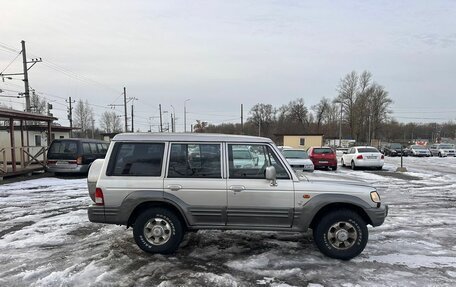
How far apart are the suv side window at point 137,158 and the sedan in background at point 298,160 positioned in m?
11.3

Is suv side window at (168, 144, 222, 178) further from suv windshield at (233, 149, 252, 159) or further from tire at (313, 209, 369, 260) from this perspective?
tire at (313, 209, 369, 260)

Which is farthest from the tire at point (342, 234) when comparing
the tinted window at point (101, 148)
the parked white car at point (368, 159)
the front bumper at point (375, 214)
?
the parked white car at point (368, 159)

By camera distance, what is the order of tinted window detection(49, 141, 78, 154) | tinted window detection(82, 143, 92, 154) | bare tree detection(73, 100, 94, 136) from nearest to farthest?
tinted window detection(49, 141, 78, 154) < tinted window detection(82, 143, 92, 154) < bare tree detection(73, 100, 94, 136)

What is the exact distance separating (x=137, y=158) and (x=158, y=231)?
1.16 meters

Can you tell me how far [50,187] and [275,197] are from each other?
10.8 m

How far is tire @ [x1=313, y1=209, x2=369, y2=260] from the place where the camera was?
17.0 feet

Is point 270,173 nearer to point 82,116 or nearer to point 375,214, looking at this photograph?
point 375,214

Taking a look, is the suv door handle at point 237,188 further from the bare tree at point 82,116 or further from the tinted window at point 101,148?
the bare tree at point 82,116

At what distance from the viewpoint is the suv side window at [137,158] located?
5.35m

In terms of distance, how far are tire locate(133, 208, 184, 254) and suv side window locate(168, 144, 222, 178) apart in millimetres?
657

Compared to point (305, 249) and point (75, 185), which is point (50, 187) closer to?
point (75, 185)

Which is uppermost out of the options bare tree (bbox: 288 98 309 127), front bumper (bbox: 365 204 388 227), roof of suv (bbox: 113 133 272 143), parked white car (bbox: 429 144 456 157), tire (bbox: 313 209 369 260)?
bare tree (bbox: 288 98 309 127)

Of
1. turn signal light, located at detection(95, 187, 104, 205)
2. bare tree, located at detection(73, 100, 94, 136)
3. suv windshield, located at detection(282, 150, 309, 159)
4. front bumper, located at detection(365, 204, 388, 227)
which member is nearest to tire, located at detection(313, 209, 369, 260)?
front bumper, located at detection(365, 204, 388, 227)

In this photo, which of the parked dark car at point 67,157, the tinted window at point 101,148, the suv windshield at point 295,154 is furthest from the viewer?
the tinted window at point 101,148
